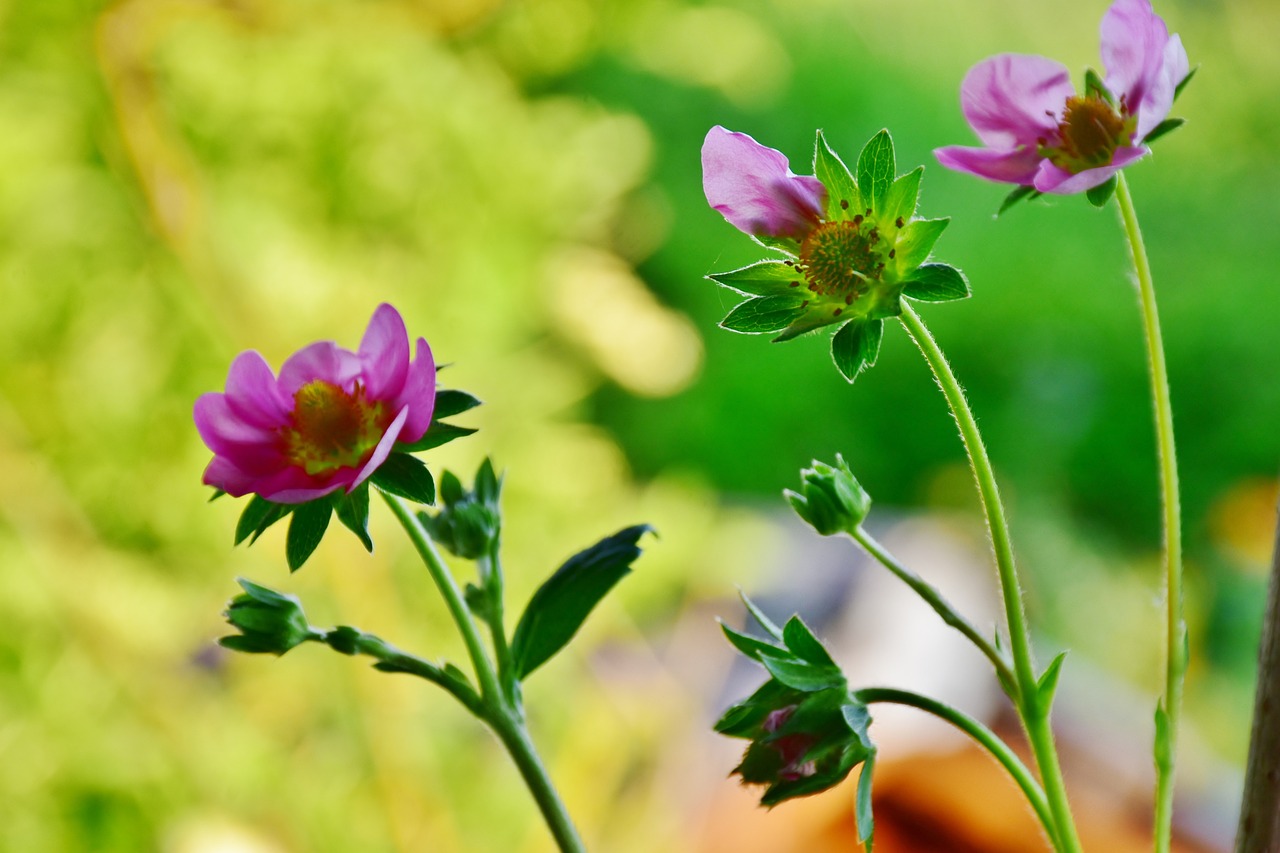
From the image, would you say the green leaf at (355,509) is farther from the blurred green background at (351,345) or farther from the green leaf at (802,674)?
the blurred green background at (351,345)

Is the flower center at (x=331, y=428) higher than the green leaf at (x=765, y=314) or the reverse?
the reverse

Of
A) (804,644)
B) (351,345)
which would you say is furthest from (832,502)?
(351,345)

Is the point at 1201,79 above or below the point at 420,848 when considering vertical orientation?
above

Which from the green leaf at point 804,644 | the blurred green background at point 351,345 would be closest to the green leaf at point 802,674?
the green leaf at point 804,644

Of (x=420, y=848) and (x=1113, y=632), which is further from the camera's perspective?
(x=1113, y=632)

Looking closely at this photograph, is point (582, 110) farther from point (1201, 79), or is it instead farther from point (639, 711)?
point (1201, 79)

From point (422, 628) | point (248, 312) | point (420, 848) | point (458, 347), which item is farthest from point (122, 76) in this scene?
point (420, 848)

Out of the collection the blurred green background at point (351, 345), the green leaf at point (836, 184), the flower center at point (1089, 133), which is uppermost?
the flower center at point (1089, 133)
